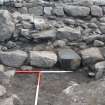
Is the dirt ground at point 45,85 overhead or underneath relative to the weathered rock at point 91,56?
underneath

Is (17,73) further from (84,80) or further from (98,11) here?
(98,11)

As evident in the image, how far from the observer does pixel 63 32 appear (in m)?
7.04

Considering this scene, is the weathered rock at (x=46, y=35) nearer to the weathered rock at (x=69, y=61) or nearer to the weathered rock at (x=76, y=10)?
the weathered rock at (x=69, y=61)

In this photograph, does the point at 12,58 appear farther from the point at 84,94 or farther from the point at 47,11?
the point at 84,94

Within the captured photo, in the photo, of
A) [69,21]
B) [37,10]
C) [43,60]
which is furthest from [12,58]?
[69,21]

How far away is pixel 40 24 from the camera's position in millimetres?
7137

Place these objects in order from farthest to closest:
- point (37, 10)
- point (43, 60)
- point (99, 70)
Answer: point (37, 10), point (43, 60), point (99, 70)

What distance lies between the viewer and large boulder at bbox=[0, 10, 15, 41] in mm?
6902

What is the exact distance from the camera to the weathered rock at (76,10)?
7.53 meters

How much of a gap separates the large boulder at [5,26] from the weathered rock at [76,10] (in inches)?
53.3

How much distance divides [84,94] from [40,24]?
7.46 feet


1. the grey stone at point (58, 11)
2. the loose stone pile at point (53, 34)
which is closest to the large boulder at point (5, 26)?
the loose stone pile at point (53, 34)

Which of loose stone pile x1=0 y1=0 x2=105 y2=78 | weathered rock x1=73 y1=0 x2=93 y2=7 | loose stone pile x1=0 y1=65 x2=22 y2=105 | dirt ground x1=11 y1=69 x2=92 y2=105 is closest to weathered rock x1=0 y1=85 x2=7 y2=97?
loose stone pile x1=0 y1=65 x2=22 y2=105

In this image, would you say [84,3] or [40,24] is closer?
[40,24]
